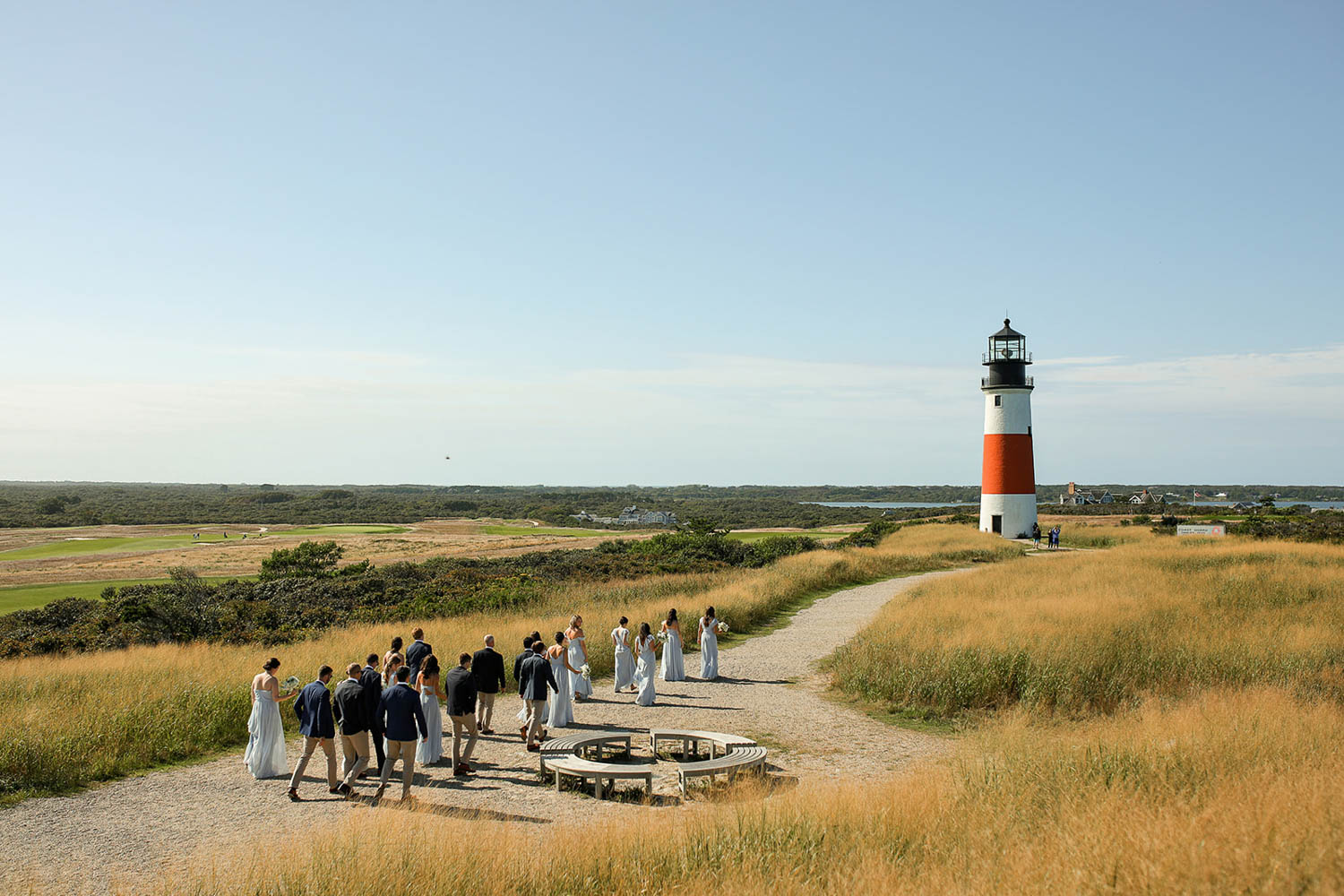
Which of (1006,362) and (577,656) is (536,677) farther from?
(1006,362)

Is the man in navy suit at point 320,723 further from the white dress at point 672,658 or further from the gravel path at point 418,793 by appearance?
the white dress at point 672,658

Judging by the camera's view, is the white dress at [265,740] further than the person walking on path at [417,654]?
No

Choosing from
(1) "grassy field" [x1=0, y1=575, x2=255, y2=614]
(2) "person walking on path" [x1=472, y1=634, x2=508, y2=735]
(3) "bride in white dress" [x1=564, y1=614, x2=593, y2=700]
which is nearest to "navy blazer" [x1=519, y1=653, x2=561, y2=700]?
(2) "person walking on path" [x1=472, y1=634, x2=508, y2=735]

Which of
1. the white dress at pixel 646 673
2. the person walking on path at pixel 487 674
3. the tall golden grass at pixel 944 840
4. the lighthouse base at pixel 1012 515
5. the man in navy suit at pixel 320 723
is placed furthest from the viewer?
the lighthouse base at pixel 1012 515

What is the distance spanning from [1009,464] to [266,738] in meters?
42.5

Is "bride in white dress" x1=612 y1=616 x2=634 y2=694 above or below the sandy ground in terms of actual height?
above

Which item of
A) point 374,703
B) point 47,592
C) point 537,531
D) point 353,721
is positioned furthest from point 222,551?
point 353,721

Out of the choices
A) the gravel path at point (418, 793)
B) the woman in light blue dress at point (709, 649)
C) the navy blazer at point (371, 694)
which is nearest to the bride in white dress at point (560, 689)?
the gravel path at point (418, 793)

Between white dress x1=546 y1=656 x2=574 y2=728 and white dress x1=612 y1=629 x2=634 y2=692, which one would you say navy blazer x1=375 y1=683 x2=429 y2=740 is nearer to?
white dress x1=546 y1=656 x2=574 y2=728

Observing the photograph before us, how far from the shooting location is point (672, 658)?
57.1ft

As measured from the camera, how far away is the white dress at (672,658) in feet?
57.1

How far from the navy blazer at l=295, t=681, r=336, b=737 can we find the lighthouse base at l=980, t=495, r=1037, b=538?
4196 centimetres

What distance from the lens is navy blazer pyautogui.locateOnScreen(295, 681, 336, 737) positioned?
10.5 m

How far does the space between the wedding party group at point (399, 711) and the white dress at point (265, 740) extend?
11 mm
